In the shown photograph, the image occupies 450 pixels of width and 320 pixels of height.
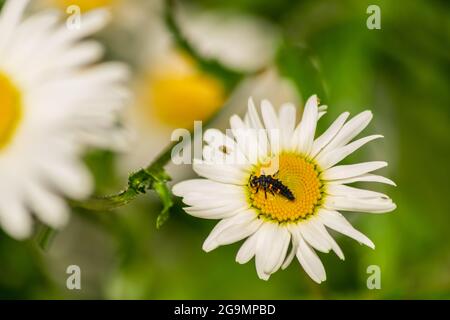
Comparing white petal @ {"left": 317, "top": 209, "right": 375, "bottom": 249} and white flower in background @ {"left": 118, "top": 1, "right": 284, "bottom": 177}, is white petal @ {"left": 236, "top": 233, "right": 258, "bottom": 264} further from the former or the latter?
white flower in background @ {"left": 118, "top": 1, "right": 284, "bottom": 177}

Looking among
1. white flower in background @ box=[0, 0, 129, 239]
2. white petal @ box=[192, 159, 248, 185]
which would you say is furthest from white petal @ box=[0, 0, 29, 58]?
white petal @ box=[192, 159, 248, 185]

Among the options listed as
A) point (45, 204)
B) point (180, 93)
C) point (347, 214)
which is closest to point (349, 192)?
point (45, 204)

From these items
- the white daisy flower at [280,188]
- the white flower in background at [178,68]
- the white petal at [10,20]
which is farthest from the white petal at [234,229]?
the white flower in background at [178,68]

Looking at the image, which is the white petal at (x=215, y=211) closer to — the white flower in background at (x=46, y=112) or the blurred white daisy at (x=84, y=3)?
the white flower in background at (x=46, y=112)

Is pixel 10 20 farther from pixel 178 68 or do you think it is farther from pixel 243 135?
pixel 178 68

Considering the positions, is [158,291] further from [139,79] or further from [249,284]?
[139,79]
